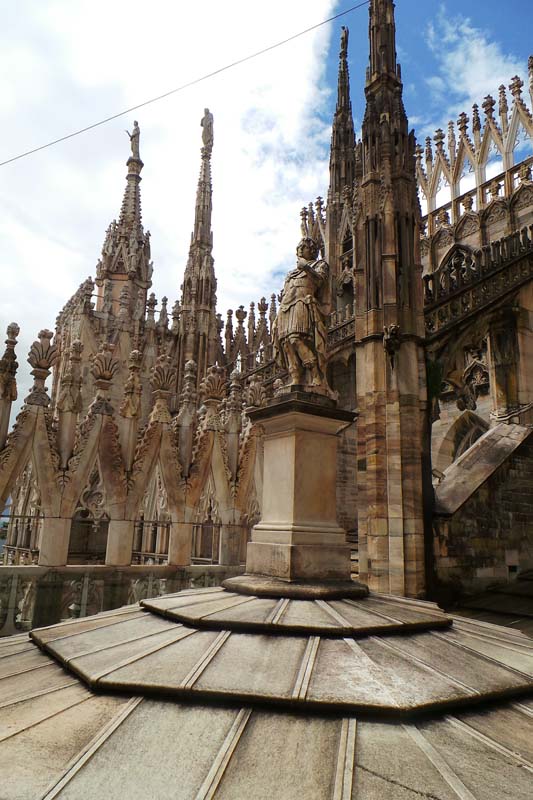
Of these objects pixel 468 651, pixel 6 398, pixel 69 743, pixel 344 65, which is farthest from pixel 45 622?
pixel 344 65

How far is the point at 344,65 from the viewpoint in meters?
25.1

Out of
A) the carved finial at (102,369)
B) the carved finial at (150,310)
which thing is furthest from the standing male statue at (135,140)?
the carved finial at (102,369)

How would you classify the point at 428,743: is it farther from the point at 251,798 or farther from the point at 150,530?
the point at 150,530

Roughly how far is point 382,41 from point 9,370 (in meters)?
11.6

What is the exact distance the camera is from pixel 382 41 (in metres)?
12.2

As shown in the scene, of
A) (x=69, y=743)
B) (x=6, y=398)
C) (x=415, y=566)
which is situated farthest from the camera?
(x=415, y=566)

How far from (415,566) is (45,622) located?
233 inches

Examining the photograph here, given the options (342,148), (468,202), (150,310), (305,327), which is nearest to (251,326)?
(150,310)

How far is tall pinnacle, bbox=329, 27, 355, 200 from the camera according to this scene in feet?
72.1

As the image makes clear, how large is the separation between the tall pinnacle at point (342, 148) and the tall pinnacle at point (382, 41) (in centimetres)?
916

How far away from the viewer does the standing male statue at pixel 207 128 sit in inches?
957

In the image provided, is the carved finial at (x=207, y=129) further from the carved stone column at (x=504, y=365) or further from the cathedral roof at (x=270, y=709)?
the cathedral roof at (x=270, y=709)

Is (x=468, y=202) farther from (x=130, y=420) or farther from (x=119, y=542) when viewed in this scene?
(x=119, y=542)

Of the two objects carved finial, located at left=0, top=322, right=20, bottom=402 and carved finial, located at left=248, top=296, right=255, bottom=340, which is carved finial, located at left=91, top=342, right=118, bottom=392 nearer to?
carved finial, located at left=0, top=322, right=20, bottom=402
